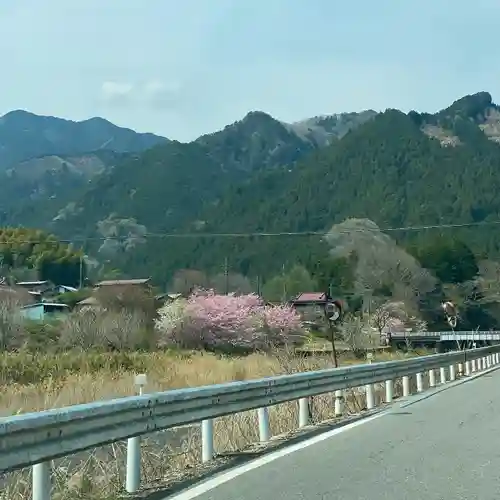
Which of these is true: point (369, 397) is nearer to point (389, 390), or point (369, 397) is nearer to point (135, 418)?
point (389, 390)

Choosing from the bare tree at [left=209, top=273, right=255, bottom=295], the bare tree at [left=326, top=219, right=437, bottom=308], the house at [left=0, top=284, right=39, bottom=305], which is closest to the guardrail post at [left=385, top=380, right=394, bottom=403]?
the house at [left=0, top=284, right=39, bottom=305]

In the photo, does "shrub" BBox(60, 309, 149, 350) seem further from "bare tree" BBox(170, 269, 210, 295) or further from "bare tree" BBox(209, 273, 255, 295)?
"bare tree" BBox(170, 269, 210, 295)

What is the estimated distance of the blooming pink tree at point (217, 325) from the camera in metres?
70.2

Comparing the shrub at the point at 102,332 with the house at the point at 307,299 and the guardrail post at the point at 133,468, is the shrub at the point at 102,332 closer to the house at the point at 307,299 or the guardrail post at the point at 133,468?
the house at the point at 307,299

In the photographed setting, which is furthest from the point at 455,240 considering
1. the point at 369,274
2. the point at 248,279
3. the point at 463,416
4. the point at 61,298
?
the point at 463,416

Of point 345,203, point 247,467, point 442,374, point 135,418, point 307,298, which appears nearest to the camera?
point 135,418

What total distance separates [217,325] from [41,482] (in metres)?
63.9

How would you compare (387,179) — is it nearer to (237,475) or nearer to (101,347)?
(101,347)

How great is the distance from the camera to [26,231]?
388 feet

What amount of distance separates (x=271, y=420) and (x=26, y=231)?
10663 cm

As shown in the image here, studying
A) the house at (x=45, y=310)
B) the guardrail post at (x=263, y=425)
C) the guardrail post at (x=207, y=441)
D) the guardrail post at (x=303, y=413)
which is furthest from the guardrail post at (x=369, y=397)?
the house at (x=45, y=310)

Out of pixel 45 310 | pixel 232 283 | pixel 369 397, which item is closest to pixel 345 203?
pixel 232 283

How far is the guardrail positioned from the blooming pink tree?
176 ft

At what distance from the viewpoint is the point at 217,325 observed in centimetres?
7100
